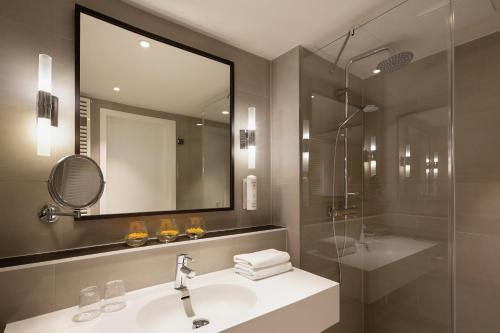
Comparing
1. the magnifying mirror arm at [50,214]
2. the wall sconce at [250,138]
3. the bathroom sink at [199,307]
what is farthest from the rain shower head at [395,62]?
the magnifying mirror arm at [50,214]

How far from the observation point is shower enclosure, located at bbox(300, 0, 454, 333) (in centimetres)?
139

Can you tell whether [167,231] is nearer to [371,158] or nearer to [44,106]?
[44,106]

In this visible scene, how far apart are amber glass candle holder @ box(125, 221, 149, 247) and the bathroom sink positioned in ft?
0.94

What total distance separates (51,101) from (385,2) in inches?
68.0

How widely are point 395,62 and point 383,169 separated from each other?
718 millimetres

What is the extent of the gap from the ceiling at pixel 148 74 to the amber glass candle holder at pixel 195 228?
0.65 metres

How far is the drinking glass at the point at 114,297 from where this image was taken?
1003 millimetres

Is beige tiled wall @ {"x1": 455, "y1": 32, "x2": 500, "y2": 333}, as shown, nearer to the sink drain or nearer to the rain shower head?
the rain shower head

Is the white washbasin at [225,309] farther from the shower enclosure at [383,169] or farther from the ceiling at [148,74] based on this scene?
the ceiling at [148,74]

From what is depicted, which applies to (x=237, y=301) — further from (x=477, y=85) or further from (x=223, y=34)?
(x=477, y=85)

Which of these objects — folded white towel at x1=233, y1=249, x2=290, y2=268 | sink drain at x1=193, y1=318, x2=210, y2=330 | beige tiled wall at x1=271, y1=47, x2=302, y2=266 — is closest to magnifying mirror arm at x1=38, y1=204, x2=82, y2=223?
sink drain at x1=193, y1=318, x2=210, y2=330

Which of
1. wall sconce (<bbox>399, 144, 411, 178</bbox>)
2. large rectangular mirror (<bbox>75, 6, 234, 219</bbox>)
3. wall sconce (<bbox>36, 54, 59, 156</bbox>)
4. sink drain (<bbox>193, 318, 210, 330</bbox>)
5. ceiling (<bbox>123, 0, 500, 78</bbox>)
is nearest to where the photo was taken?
wall sconce (<bbox>36, 54, 59, 156</bbox>)

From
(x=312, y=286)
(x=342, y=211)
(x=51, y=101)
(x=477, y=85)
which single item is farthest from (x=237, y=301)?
(x=477, y=85)

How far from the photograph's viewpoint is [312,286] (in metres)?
1.22
